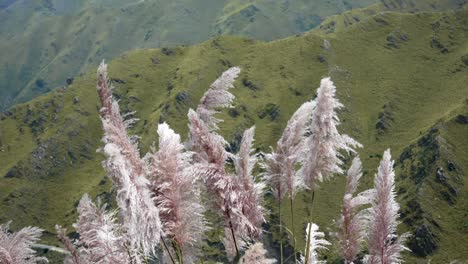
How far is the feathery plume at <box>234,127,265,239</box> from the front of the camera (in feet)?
18.1

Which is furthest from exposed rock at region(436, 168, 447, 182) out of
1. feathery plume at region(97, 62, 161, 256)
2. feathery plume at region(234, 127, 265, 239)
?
feathery plume at region(97, 62, 161, 256)

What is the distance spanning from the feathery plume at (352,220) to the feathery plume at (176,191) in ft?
6.72

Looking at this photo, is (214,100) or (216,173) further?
(214,100)

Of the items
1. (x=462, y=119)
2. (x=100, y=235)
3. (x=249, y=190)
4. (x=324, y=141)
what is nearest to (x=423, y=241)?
(x=462, y=119)

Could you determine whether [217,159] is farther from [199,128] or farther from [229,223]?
[229,223]

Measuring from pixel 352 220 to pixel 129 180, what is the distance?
3.14 metres

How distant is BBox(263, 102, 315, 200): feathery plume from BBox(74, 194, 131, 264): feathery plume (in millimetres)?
2013

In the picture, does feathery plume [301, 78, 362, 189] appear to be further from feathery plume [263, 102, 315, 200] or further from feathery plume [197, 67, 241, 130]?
feathery plume [197, 67, 241, 130]

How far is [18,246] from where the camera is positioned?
5.38m

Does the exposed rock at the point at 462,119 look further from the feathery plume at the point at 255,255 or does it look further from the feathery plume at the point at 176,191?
the feathery plume at the point at 255,255

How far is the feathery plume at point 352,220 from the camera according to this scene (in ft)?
19.7

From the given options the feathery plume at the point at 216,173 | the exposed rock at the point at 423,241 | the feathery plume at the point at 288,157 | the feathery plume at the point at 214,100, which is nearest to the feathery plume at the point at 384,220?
the feathery plume at the point at 288,157

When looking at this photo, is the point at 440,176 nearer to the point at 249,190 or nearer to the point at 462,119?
the point at 462,119

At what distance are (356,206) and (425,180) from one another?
18911 centimetres
